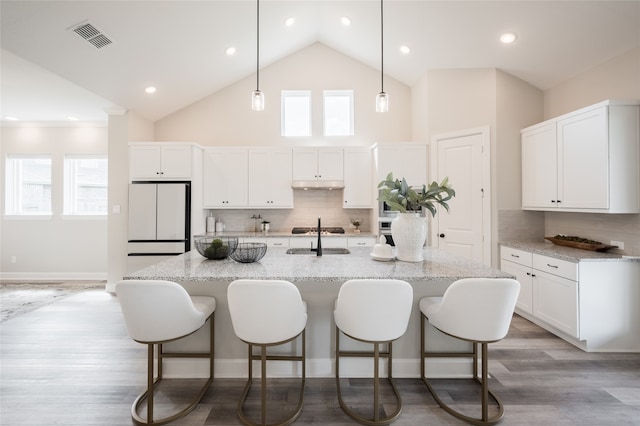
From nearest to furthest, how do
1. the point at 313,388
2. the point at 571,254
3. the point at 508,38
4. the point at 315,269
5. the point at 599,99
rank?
the point at 315,269 < the point at 313,388 < the point at 571,254 < the point at 599,99 < the point at 508,38

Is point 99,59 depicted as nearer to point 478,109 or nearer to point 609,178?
point 478,109

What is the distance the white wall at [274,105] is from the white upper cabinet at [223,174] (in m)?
0.43

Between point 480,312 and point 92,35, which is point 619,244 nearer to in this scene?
point 480,312

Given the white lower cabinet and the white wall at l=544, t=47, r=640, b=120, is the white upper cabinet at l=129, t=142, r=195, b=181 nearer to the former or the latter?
the white lower cabinet

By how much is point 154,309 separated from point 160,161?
3229mm

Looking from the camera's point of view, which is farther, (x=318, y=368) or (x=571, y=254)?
(x=571, y=254)

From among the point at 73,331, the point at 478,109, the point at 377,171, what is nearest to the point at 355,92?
the point at 377,171

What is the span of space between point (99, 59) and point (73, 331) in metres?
3.09

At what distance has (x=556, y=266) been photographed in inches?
115

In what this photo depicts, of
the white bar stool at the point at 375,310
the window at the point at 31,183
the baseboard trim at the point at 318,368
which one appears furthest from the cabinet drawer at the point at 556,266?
the window at the point at 31,183

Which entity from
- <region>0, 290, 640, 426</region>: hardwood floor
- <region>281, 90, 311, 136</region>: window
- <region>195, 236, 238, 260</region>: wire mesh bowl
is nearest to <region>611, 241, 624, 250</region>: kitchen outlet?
<region>0, 290, 640, 426</region>: hardwood floor

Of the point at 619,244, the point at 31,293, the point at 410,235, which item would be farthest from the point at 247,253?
the point at 31,293

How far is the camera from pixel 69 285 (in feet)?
16.2

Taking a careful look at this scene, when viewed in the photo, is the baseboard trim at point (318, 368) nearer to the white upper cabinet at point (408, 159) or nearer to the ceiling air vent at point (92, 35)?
the white upper cabinet at point (408, 159)
